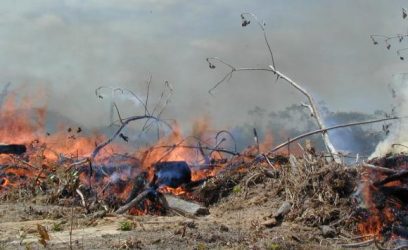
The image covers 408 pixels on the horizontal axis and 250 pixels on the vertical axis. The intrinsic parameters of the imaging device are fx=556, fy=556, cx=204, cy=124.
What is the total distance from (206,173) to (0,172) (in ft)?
17.0

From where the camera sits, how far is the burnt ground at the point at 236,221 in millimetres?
8000

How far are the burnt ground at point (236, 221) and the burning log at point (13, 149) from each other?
3136mm

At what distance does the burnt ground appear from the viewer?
8000mm

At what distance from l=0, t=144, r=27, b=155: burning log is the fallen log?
19.8 feet

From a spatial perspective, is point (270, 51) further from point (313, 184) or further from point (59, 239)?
point (59, 239)

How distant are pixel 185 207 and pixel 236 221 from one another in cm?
124

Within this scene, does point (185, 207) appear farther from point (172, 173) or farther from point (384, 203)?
point (384, 203)

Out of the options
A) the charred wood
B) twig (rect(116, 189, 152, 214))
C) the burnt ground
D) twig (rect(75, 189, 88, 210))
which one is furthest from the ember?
twig (rect(75, 189, 88, 210))

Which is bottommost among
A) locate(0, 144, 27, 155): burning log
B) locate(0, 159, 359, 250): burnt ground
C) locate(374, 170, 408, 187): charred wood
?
locate(0, 159, 359, 250): burnt ground

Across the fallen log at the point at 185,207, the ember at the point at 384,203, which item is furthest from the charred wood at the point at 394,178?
the fallen log at the point at 185,207

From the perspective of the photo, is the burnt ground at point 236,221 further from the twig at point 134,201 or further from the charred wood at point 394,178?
the charred wood at point 394,178

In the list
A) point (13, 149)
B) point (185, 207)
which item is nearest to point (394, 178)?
Result: point (185, 207)

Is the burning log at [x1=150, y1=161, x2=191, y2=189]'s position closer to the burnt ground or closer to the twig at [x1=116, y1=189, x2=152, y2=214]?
the burnt ground

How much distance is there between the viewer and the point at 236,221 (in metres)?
9.92
